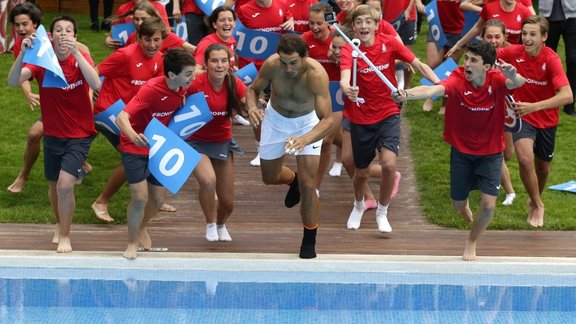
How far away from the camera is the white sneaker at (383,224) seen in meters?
9.66

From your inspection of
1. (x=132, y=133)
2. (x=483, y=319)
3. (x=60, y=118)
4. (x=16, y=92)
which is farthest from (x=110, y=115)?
(x=16, y=92)

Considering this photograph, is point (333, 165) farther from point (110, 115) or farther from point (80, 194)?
point (110, 115)

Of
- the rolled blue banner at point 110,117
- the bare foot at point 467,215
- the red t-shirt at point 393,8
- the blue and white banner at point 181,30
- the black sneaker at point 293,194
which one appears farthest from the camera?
the red t-shirt at point 393,8

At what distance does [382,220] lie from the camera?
970 centimetres

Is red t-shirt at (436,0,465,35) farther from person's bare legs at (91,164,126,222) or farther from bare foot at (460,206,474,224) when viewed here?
person's bare legs at (91,164,126,222)

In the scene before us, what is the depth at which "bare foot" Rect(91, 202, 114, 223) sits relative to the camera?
33.3 ft

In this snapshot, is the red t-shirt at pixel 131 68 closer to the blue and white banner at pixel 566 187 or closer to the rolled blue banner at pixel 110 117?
the rolled blue banner at pixel 110 117

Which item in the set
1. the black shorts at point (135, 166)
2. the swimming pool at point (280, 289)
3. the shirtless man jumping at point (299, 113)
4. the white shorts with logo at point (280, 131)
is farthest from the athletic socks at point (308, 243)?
the black shorts at point (135, 166)

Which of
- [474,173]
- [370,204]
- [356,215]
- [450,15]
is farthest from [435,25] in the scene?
[474,173]

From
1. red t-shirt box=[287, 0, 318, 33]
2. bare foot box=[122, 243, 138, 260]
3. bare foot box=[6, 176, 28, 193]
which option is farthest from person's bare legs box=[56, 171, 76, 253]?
red t-shirt box=[287, 0, 318, 33]

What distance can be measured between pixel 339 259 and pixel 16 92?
24.5 feet

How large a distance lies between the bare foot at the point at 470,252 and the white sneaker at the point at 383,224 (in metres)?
1.06

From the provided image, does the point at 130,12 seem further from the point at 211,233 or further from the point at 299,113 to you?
the point at 299,113

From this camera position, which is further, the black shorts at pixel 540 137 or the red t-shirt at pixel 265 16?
the red t-shirt at pixel 265 16
